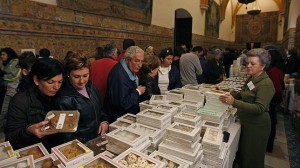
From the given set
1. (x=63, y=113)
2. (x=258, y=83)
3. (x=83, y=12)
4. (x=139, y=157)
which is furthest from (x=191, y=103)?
(x=83, y=12)

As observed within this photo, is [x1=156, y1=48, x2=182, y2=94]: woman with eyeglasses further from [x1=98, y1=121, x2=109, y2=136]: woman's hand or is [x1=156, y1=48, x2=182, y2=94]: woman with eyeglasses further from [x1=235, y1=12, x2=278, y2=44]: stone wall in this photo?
[x1=235, y1=12, x2=278, y2=44]: stone wall

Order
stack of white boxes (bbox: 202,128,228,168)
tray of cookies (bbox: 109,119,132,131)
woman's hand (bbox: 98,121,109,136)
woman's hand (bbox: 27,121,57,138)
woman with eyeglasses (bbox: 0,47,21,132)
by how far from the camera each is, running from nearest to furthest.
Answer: woman's hand (bbox: 27,121,57,138), stack of white boxes (bbox: 202,128,228,168), tray of cookies (bbox: 109,119,132,131), woman's hand (bbox: 98,121,109,136), woman with eyeglasses (bbox: 0,47,21,132)

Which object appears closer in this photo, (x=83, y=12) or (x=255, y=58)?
(x=255, y=58)

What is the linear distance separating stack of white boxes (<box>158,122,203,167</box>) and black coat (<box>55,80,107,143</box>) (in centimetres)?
87

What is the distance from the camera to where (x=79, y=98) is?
2150mm

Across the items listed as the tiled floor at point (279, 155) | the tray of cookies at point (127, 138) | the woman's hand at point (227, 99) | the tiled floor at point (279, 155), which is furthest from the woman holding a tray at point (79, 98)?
the tiled floor at point (279, 155)

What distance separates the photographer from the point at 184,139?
5.79 feet

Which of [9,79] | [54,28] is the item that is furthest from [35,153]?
[54,28]

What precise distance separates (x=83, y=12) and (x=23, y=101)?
4257mm

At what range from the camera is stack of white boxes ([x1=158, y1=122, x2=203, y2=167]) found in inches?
67.1

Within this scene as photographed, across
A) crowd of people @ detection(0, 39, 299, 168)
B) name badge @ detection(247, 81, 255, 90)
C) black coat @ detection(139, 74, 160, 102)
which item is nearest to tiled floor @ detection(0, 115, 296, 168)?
crowd of people @ detection(0, 39, 299, 168)

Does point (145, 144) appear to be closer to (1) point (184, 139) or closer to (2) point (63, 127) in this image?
(1) point (184, 139)

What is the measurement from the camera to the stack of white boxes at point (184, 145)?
1.70 meters

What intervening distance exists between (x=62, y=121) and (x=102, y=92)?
2.00 metres
